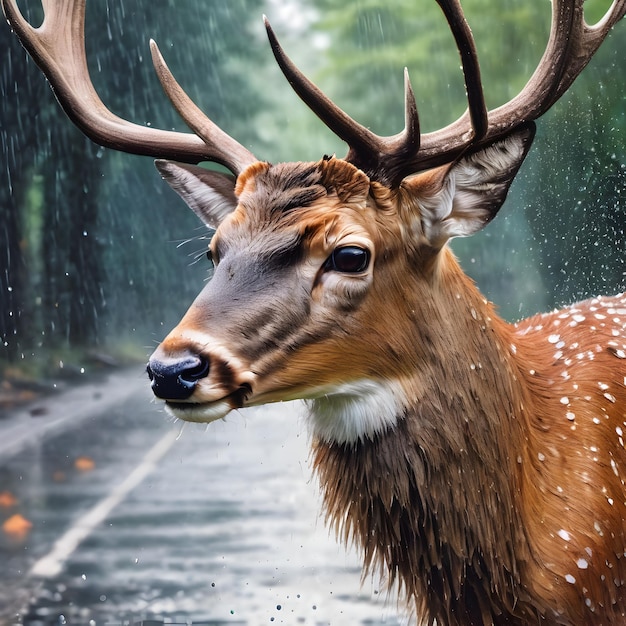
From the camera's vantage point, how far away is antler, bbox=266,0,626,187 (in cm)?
329

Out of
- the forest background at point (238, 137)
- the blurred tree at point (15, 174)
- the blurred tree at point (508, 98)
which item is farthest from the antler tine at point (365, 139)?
the blurred tree at point (15, 174)

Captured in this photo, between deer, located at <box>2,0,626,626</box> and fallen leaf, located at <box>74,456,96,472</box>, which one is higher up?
deer, located at <box>2,0,626,626</box>

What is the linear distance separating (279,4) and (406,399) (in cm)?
1890

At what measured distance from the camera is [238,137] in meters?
18.9

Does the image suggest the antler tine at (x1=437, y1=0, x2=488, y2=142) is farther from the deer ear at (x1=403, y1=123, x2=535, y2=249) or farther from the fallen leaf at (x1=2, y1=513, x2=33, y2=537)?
the fallen leaf at (x1=2, y1=513, x2=33, y2=537)

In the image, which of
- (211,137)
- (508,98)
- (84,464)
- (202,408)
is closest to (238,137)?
(508,98)

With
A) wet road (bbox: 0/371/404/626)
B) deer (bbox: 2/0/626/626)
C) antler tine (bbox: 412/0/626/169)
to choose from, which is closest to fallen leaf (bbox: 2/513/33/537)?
wet road (bbox: 0/371/404/626)

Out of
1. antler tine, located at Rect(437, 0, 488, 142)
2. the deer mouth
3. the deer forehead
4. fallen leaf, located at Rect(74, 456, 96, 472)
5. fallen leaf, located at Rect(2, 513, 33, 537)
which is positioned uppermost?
antler tine, located at Rect(437, 0, 488, 142)

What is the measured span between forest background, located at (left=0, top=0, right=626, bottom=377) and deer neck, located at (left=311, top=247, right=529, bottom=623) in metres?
10.2

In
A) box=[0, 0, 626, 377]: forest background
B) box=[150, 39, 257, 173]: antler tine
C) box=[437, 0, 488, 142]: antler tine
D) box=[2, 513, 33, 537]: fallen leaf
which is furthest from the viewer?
box=[0, 0, 626, 377]: forest background

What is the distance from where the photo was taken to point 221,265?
331 centimetres

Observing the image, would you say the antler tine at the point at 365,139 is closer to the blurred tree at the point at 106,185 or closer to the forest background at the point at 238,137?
the forest background at the point at 238,137

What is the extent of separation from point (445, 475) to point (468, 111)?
1.21 metres

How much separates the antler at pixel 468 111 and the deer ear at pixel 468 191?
0.19 feet
